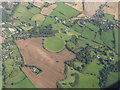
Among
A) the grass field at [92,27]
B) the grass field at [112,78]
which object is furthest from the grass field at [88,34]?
Answer: the grass field at [112,78]

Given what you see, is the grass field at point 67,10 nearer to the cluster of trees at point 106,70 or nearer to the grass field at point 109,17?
the grass field at point 109,17

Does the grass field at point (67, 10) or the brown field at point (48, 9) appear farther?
the brown field at point (48, 9)

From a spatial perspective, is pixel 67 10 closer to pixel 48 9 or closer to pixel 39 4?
pixel 48 9

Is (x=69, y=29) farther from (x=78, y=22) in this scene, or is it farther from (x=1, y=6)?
(x=1, y=6)

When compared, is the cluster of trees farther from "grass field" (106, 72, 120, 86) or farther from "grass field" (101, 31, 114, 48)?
"grass field" (101, 31, 114, 48)

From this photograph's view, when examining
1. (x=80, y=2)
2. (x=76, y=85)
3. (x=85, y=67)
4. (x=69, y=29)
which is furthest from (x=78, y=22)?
(x=76, y=85)

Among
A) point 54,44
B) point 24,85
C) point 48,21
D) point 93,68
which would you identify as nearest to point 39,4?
point 48,21
